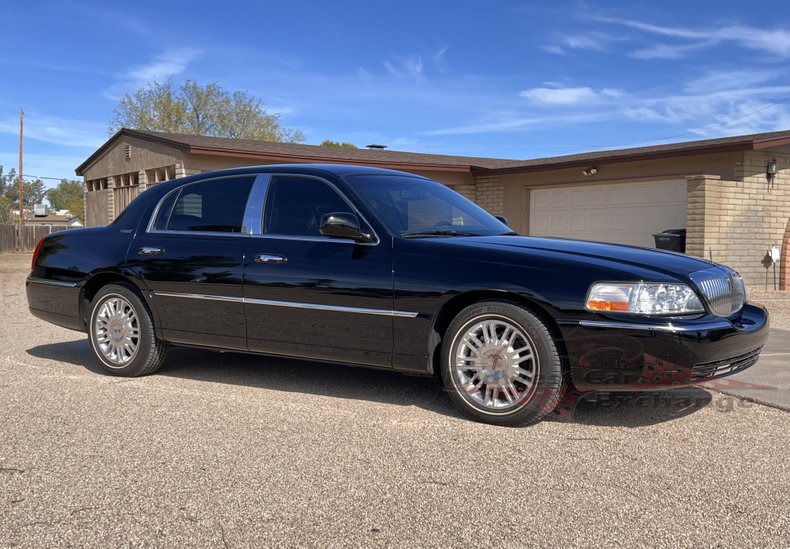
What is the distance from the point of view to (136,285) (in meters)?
6.11

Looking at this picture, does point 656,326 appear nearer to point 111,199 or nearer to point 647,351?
point 647,351

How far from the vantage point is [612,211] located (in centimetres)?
1666

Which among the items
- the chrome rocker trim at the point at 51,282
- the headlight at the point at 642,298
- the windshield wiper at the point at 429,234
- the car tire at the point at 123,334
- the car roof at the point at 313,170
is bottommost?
the car tire at the point at 123,334

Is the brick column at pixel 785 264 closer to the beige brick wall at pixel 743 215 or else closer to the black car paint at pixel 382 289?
the beige brick wall at pixel 743 215

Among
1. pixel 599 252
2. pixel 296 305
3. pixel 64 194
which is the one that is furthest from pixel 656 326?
pixel 64 194

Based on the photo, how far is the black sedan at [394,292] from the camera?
14.4 feet

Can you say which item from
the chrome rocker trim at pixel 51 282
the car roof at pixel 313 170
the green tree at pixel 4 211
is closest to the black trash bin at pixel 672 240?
the car roof at pixel 313 170

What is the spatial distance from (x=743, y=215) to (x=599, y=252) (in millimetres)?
11171

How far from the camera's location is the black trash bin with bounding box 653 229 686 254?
1438 cm

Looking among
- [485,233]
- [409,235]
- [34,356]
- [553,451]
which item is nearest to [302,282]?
[409,235]

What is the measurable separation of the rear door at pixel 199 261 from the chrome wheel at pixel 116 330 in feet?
1.09

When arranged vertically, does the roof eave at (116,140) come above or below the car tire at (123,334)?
above

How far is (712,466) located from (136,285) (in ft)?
14.4

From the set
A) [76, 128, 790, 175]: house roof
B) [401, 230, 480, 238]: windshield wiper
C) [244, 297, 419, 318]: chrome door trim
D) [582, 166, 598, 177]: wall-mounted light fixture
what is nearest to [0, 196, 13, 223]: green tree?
[76, 128, 790, 175]: house roof
